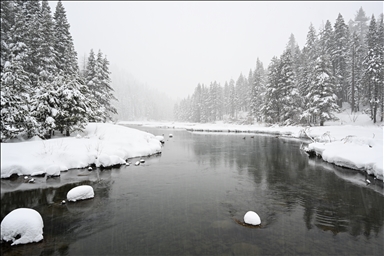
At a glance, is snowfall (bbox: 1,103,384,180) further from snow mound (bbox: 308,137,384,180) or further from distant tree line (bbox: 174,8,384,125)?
distant tree line (bbox: 174,8,384,125)

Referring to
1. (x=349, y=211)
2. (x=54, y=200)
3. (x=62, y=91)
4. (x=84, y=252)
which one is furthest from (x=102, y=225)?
(x=62, y=91)

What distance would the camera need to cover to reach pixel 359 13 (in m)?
62.5

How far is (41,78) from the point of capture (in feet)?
72.3

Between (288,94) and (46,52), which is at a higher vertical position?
(46,52)

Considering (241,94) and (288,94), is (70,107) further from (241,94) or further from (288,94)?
(241,94)

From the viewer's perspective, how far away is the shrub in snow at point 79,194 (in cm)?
830

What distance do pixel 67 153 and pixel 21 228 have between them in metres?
8.35

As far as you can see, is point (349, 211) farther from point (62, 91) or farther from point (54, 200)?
point (62, 91)

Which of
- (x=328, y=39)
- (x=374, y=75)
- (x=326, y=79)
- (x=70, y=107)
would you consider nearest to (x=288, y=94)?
(x=326, y=79)

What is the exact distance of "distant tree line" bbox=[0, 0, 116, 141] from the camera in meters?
13.9

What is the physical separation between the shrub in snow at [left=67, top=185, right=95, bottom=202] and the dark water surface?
1.00ft

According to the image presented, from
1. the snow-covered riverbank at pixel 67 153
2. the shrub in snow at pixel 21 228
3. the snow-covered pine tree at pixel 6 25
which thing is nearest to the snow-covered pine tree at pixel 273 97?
the snow-covered riverbank at pixel 67 153

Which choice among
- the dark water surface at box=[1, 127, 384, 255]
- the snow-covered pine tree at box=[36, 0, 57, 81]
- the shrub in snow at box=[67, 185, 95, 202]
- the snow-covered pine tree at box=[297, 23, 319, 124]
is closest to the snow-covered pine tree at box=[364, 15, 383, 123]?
the snow-covered pine tree at box=[297, 23, 319, 124]

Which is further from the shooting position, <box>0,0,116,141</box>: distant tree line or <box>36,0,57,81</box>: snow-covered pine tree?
<box>36,0,57,81</box>: snow-covered pine tree
